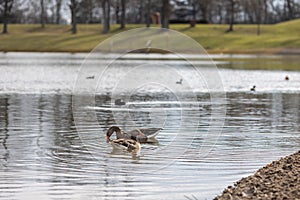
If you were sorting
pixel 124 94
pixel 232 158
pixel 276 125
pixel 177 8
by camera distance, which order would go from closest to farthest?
pixel 232 158
pixel 276 125
pixel 124 94
pixel 177 8

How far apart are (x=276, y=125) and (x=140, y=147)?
253 inches

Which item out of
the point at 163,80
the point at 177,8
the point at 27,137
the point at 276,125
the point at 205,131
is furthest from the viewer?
the point at 177,8

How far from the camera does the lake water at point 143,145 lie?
12.5m

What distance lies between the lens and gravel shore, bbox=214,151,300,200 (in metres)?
10.6

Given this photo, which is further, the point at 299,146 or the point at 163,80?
the point at 163,80

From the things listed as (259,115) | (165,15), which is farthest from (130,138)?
(165,15)

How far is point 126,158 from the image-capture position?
1523 centimetres

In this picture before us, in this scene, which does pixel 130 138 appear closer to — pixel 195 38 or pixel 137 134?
pixel 137 134

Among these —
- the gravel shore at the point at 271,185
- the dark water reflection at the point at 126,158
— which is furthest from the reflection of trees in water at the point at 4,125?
the gravel shore at the point at 271,185

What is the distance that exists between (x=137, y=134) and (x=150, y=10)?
97181 mm

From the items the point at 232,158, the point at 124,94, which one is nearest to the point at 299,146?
the point at 232,158

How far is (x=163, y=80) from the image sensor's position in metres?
40.7

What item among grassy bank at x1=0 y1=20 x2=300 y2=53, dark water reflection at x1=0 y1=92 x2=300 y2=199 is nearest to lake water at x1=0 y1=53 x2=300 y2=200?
dark water reflection at x1=0 y1=92 x2=300 y2=199

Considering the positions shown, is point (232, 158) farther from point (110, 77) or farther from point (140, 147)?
point (110, 77)
